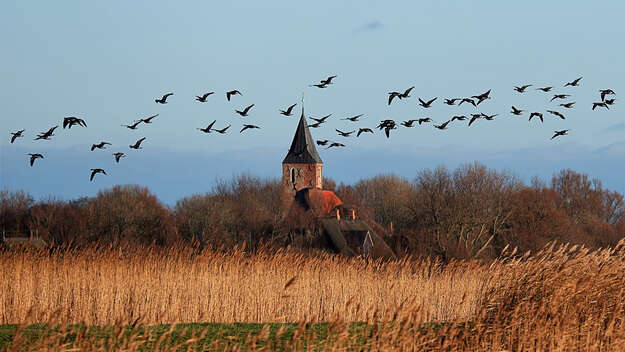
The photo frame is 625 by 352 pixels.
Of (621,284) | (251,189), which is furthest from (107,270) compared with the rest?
(251,189)

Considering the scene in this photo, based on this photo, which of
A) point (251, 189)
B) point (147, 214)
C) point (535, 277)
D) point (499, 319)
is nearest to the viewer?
point (499, 319)

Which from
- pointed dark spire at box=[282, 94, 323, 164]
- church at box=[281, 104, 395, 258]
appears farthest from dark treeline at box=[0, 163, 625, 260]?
pointed dark spire at box=[282, 94, 323, 164]

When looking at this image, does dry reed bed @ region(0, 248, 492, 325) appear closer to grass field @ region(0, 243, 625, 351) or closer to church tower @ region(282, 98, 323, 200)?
grass field @ region(0, 243, 625, 351)

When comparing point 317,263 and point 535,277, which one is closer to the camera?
point 535,277

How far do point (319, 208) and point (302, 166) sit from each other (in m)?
22.2

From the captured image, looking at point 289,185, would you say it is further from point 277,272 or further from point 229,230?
point 277,272

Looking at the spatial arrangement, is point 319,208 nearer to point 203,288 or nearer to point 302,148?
point 302,148

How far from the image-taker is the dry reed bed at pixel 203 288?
45.5ft

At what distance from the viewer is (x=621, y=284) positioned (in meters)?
11.8

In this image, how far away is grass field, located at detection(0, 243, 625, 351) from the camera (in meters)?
9.88

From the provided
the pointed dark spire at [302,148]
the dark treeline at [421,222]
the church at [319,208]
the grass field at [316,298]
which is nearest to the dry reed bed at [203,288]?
the grass field at [316,298]

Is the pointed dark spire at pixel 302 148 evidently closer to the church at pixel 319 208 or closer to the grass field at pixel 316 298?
the church at pixel 319 208

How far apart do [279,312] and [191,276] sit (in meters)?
1.93

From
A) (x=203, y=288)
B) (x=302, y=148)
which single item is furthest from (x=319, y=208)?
(x=203, y=288)
